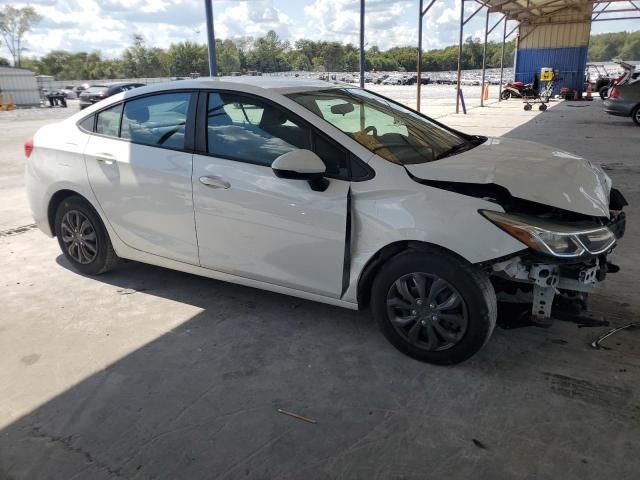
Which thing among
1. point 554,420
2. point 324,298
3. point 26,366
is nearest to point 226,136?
point 324,298

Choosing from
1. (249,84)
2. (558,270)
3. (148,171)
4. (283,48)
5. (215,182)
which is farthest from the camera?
(283,48)

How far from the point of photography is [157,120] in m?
3.73

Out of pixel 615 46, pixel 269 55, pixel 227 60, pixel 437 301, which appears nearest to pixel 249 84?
pixel 437 301

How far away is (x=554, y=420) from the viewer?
2.50 metres

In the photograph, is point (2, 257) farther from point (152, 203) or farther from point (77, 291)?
point (152, 203)

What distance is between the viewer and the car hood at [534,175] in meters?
2.77

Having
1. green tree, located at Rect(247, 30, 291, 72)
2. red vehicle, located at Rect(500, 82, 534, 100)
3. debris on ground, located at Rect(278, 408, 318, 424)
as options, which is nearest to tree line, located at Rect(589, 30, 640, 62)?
green tree, located at Rect(247, 30, 291, 72)

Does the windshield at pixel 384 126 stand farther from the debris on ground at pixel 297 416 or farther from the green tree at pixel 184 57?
the green tree at pixel 184 57

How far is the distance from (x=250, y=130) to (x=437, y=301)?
5.25 ft

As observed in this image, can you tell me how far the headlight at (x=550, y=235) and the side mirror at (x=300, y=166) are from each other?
3.01ft

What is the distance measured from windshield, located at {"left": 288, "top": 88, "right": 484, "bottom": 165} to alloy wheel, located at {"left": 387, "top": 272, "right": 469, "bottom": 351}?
73cm

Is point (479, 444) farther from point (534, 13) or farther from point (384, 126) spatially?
point (534, 13)

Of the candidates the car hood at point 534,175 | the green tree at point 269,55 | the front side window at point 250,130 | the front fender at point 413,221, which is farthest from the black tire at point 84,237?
the green tree at point 269,55

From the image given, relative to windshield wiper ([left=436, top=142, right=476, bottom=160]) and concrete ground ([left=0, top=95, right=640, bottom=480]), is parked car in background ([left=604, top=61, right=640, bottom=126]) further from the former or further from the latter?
windshield wiper ([left=436, top=142, right=476, bottom=160])
